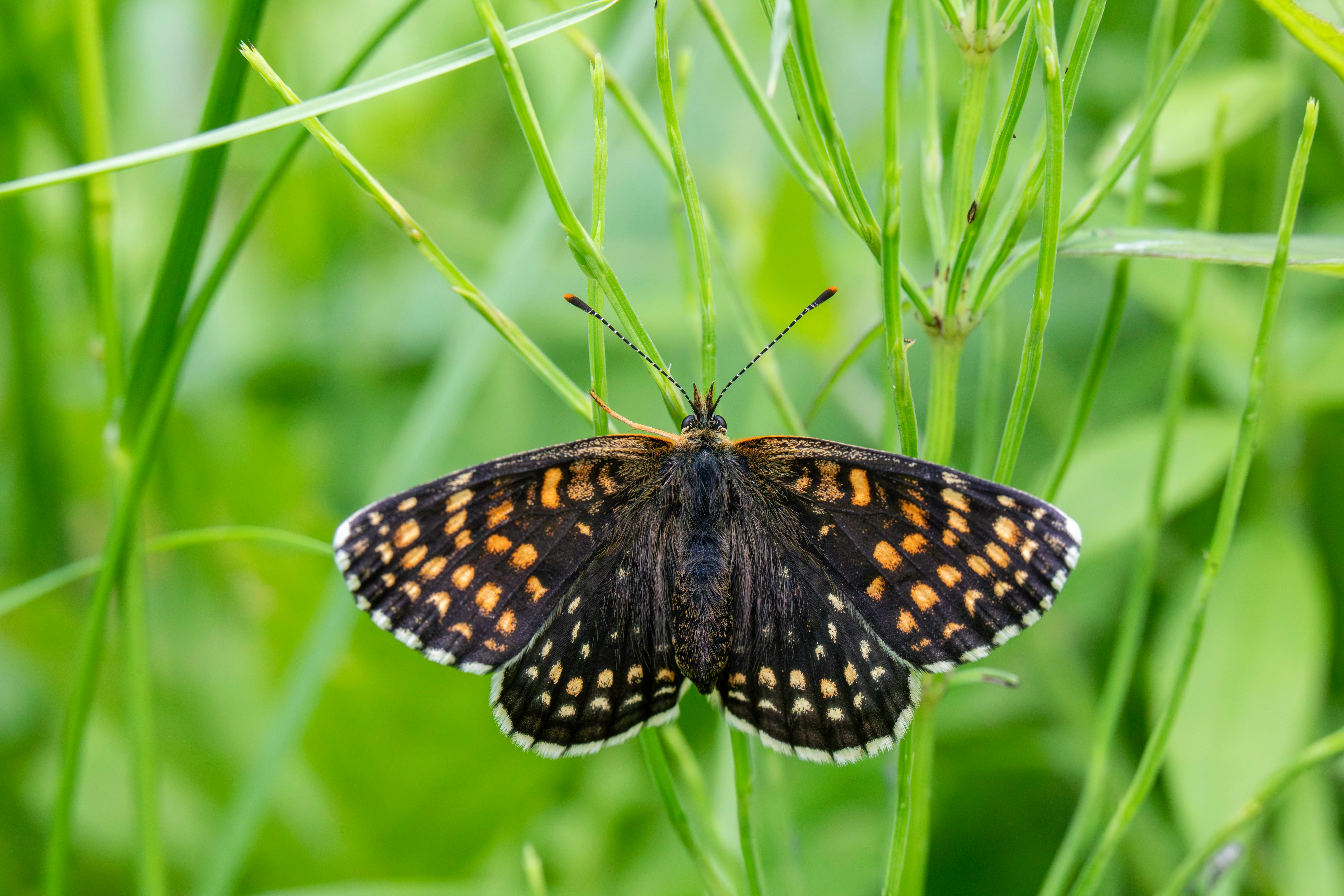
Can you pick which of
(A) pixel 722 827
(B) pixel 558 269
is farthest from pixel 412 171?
(A) pixel 722 827

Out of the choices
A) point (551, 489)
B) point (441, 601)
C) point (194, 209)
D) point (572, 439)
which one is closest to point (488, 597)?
point (441, 601)

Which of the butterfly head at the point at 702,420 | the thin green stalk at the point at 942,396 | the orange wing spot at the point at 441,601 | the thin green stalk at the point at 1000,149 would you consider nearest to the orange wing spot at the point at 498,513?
the orange wing spot at the point at 441,601

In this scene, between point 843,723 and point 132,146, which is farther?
point 132,146

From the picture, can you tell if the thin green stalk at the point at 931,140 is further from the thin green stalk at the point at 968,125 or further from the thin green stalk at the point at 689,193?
the thin green stalk at the point at 689,193

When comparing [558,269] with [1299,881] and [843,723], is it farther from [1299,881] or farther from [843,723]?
[1299,881]

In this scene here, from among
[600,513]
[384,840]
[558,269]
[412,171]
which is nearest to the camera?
[600,513]

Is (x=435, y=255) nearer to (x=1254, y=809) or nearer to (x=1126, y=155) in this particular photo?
(x=1126, y=155)
